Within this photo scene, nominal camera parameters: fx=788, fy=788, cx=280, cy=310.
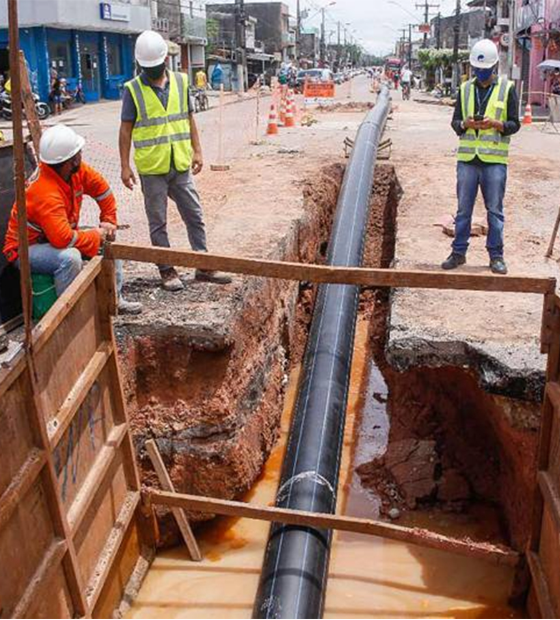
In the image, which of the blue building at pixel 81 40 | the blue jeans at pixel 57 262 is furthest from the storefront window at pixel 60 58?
the blue jeans at pixel 57 262

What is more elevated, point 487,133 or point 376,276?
point 487,133

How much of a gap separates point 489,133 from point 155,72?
8.93ft

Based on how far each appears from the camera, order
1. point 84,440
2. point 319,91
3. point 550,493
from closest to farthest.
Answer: point 550,493 < point 84,440 < point 319,91

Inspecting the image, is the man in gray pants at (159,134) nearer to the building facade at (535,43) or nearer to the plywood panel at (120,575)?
the plywood panel at (120,575)

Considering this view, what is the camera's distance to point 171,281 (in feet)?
20.2

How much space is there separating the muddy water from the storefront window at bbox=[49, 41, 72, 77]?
2919 cm

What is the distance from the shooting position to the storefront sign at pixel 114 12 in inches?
1326

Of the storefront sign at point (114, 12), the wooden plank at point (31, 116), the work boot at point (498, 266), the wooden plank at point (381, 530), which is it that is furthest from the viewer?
the storefront sign at point (114, 12)

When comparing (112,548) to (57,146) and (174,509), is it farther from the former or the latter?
(57,146)

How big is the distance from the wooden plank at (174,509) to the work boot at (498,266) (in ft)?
10.7

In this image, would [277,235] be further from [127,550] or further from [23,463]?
[23,463]

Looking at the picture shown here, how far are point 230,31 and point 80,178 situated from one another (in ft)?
210

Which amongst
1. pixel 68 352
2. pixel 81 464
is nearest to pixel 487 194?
pixel 68 352

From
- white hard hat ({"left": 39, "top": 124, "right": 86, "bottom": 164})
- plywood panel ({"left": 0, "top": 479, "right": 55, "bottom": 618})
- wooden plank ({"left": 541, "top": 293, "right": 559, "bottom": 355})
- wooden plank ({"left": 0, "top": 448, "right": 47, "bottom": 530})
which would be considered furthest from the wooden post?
wooden plank ({"left": 541, "top": 293, "right": 559, "bottom": 355})
